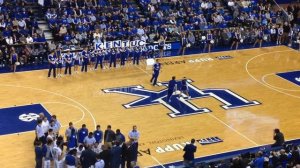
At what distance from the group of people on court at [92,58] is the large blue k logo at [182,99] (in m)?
3.38

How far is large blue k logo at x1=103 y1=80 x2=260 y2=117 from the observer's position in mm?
27672

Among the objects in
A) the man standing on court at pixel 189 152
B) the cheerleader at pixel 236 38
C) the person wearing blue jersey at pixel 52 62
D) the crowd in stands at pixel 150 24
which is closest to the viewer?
the man standing on court at pixel 189 152

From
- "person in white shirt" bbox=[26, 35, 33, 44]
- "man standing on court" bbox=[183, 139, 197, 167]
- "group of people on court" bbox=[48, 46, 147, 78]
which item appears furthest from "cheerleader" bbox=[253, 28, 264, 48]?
"man standing on court" bbox=[183, 139, 197, 167]

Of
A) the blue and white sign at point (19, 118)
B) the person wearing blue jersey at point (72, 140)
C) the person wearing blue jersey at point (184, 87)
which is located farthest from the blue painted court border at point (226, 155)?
the blue and white sign at point (19, 118)

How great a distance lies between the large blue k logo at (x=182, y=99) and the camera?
1089 inches

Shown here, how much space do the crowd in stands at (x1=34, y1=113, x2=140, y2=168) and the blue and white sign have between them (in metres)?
3.21

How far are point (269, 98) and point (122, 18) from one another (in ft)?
41.3

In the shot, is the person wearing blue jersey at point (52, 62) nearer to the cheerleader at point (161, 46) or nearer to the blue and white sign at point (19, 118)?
the blue and white sign at point (19, 118)

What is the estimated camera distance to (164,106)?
27.9 meters

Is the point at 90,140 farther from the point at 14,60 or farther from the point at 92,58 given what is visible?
the point at 92,58

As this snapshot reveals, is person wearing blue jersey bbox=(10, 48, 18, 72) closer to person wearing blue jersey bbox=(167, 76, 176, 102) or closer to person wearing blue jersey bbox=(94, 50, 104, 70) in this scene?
person wearing blue jersey bbox=(94, 50, 104, 70)

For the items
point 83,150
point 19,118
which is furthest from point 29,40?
point 83,150

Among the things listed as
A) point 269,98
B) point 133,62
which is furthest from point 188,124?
point 133,62

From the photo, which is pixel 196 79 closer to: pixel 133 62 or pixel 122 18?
pixel 133 62
